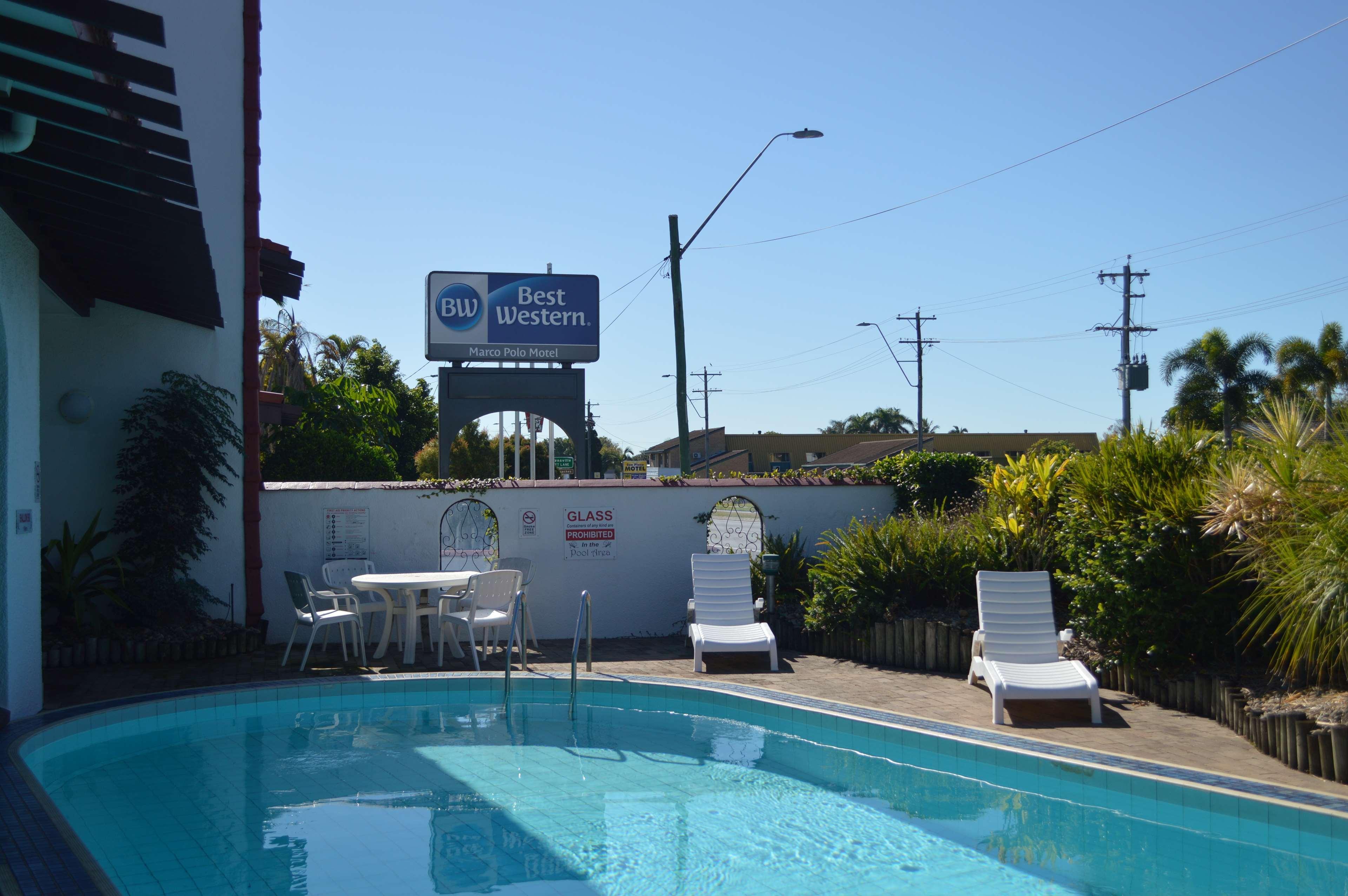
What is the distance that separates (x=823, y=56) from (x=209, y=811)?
424 inches

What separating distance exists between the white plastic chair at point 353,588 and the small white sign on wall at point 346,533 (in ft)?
0.61

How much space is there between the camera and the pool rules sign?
39.3 ft

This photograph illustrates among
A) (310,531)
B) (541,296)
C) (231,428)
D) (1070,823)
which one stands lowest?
(1070,823)

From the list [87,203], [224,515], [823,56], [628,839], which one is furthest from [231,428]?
[823,56]

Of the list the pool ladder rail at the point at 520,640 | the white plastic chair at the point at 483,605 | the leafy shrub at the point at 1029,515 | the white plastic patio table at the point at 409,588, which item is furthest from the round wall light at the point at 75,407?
the leafy shrub at the point at 1029,515

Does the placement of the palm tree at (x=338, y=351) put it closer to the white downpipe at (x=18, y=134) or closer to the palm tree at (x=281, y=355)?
the palm tree at (x=281, y=355)

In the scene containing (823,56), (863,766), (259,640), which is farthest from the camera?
(823,56)

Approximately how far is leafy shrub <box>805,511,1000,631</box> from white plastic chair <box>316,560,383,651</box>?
467cm

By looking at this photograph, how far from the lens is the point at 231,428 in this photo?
11109 millimetres

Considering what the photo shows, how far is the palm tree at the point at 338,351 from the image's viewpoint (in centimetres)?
3541

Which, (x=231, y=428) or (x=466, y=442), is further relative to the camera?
(x=466, y=442)

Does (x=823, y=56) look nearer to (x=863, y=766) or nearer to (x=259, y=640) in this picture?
(x=863, y=766)

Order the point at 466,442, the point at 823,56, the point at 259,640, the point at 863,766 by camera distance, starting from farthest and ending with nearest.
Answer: the point at 466,442, the point at 823,56, the point at 259,640, the point at 863,766

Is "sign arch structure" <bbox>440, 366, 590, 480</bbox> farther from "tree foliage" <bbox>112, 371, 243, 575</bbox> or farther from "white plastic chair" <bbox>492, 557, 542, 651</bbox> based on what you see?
"tree foliage" <bbox>112, 371, 243, 575</bbox>
